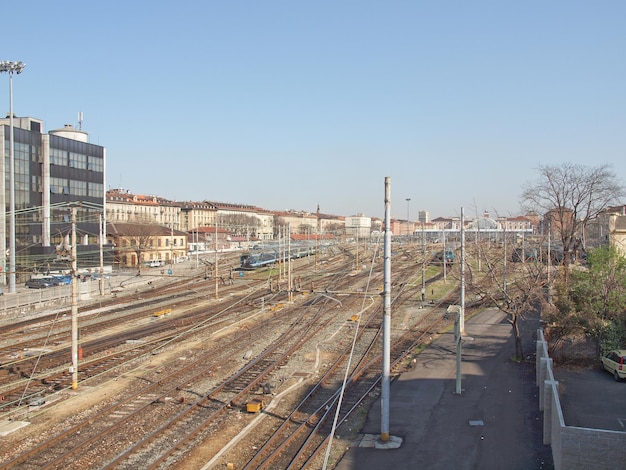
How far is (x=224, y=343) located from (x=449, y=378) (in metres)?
10.1

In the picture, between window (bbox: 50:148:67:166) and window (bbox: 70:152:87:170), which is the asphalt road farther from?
window (bbox: 70:152:87:170)

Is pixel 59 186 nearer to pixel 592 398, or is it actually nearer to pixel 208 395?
pixel 208 395

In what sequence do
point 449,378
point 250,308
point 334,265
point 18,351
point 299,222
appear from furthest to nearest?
1. point 299,222
2. point 334,265
3. point 250,308
4. point 18,351
5. point 449,378

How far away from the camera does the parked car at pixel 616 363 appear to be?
18.0 m

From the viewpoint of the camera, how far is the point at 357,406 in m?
15.4

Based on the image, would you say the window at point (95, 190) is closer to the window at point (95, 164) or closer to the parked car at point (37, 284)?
the window at point (95, 164)

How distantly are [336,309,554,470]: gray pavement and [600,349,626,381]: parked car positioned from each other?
2.43 m

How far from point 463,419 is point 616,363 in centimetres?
752

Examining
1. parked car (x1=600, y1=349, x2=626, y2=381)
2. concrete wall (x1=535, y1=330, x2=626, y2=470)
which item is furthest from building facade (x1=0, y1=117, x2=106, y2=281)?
concrete wall (x1=535, y1=330, x2=626, y2=470)

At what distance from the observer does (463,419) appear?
14.1 meters

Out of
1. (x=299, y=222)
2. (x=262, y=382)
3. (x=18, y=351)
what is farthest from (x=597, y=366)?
(x=299, y=222)

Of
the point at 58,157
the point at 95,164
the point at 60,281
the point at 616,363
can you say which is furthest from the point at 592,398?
the point at 95,164

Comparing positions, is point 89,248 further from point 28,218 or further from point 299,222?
point 299,222

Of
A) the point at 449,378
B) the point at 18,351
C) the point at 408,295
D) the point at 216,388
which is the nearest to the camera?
the point at 216,388
